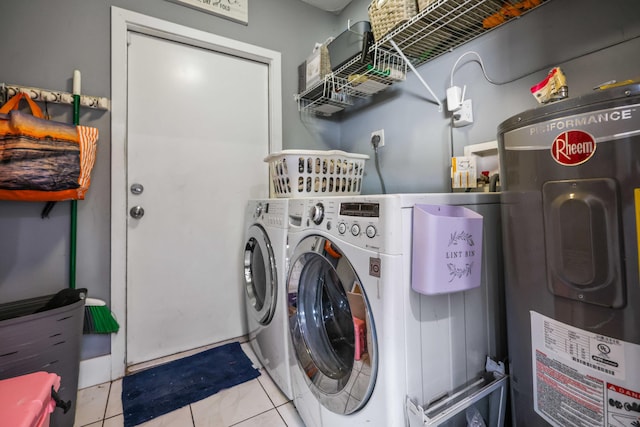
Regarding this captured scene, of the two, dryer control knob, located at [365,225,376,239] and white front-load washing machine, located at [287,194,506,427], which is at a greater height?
dryer control knob, located at [365,225,376,239]

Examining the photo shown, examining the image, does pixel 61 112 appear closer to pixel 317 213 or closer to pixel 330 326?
pixel 317 213

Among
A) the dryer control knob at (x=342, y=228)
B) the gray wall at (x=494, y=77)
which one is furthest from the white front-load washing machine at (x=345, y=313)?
the gray wall at (x=494, y=77)

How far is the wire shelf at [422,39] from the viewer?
1.10m

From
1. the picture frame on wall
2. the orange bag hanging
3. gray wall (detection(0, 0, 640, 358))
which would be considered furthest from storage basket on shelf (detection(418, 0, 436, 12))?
the orange bag hanging

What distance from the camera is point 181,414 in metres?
1.27

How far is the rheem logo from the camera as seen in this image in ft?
1.90

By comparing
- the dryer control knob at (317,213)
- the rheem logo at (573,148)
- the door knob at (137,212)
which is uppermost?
the rheem logo at (573,148)

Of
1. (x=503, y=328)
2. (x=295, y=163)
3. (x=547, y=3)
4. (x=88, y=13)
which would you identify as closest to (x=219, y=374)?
(x=295, y=163)

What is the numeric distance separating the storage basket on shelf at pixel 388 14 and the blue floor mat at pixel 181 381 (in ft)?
6.20

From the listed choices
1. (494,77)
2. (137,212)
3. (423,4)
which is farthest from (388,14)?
(137,212)

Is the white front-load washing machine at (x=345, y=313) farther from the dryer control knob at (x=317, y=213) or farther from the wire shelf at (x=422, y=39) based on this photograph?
the wire shelf at (x=422, y=39)

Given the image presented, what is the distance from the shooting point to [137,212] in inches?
64.7

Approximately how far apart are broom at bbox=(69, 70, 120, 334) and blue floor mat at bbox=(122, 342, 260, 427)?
33 centimetres

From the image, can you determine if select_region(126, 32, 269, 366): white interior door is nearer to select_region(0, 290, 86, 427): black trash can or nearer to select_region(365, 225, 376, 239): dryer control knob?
select_region(0, 290, 86, 427): black trash can
